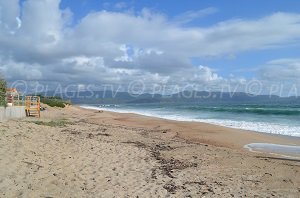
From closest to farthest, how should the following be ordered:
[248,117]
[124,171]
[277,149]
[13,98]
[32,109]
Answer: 1. [124,171]
2. [277,149]
3. [13,98]
4. [32,109]
5. [248,117]

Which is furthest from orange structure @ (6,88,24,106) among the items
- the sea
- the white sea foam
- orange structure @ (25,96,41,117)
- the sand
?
the sea

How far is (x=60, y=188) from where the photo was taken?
7039mm

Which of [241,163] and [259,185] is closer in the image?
[259,185]

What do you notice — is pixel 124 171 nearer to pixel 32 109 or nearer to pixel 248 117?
pixel 32 109

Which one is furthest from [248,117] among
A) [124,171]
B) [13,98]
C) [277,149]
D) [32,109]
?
[124,171]

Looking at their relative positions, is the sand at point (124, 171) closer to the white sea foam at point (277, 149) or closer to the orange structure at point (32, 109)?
the white sea foam at point (277, 149)

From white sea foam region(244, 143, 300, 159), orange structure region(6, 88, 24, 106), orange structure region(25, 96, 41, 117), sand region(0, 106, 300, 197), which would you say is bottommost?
white sea foam region(244, 143, 300, 159)

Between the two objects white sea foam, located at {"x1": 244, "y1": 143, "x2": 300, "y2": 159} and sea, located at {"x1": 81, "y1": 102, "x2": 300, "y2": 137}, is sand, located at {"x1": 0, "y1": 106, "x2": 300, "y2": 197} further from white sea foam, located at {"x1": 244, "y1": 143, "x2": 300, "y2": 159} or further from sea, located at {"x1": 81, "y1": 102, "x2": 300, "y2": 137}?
sea, located at {"x1": 81, "y1": 102, "x2": 300, "y2": 137}

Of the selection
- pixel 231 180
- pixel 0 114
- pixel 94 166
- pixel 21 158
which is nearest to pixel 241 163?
pixel 231 180

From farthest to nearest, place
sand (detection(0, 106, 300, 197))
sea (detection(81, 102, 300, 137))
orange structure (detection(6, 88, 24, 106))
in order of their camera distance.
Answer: sea (detection(81, 102, 300, 137)) < orange structure (detection(6, 88, 24, 106)) < sand (detection(0, 106, 300, 197))

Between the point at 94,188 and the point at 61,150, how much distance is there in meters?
3.43

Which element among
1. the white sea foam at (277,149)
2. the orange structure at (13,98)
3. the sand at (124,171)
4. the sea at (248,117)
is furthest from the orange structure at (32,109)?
the sea at (248,117)

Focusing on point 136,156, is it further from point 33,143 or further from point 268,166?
point 268,166

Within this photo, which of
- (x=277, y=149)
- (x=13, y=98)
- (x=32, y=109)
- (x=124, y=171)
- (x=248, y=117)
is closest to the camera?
(x=124, y=171)
